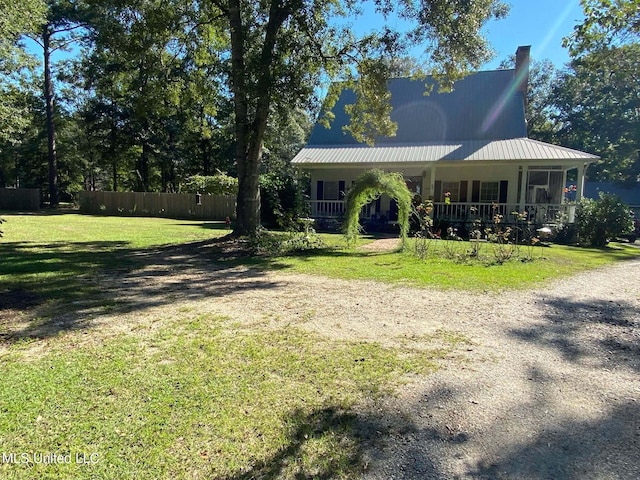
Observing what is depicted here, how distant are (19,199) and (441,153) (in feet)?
98.6

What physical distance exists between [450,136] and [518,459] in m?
21.1

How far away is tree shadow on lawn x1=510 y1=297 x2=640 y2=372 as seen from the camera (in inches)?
171

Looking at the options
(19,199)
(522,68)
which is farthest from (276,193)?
(19,199)

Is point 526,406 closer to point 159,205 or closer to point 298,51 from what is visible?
point 298,51

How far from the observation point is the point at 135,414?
307 centimetres

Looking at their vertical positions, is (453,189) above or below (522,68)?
below

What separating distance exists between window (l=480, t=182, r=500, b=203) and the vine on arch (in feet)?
33.6

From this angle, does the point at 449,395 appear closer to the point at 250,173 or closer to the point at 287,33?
the point at 250,173

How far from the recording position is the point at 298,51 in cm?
1245

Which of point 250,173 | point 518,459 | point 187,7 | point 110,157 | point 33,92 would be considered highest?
point 33,92

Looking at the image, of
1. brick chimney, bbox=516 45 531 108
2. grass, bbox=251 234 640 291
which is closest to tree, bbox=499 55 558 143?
brick chimney, bbox=516 45 531 108

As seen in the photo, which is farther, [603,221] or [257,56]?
[603,221]

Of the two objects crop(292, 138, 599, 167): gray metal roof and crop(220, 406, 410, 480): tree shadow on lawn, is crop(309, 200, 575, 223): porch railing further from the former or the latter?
crop(220, 406, 410, 480): tree shadow on lawn

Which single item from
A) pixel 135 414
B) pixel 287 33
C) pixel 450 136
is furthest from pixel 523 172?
pixel 135 414
